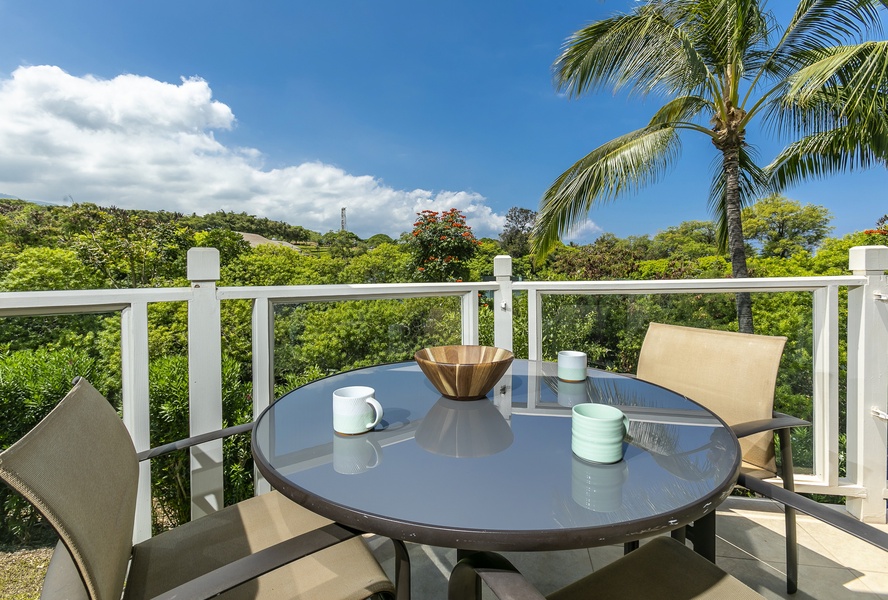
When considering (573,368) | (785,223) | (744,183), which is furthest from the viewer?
(785,223)

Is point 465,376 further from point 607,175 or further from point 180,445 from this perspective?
point 607,175

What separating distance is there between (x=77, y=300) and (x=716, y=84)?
9.24m

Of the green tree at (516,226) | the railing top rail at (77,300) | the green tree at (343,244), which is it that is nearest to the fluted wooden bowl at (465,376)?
the railing top rail at (77,300)

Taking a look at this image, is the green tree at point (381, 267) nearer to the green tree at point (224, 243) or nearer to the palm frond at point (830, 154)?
the green tree at point (224, 243)

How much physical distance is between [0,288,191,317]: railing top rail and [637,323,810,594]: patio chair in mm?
2176

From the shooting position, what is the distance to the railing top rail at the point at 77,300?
4.98 ft

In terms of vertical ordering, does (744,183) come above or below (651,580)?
above

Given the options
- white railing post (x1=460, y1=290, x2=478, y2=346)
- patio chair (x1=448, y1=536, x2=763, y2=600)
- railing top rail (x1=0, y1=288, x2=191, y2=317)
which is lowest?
patio chair (x1=448, y1=536, x2=763, y2=600)

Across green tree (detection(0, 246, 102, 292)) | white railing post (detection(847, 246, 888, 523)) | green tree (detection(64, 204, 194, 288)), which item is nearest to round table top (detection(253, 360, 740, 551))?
white railing post (detection(847, 246, 888, 523))

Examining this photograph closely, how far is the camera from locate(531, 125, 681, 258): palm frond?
707 cm

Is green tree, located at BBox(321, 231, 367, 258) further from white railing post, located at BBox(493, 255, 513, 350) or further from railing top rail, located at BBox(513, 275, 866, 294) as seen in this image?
railing top rail, located at BBox(513, 275, 866, 294)

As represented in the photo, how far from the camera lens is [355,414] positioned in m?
1.22

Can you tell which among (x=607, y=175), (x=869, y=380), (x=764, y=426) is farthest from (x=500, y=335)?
(x=607, y=175)

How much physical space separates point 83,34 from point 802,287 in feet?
78.6
